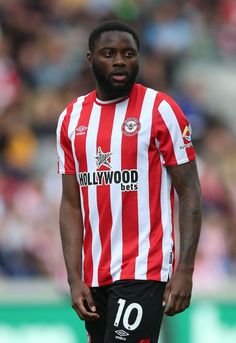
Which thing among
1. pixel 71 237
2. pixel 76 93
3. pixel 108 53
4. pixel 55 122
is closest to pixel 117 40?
pixel 108 53

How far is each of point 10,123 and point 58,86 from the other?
0.76 metres

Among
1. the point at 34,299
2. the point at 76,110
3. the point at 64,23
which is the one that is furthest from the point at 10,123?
the point at 76,110

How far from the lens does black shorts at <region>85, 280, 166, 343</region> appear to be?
4660 mm

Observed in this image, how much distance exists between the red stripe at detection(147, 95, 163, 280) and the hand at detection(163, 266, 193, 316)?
13 cm

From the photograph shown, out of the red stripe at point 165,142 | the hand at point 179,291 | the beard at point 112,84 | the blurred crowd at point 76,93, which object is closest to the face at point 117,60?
the beard at point 112,84

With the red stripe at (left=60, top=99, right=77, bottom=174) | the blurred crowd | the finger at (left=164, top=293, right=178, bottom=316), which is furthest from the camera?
the blurred crowd

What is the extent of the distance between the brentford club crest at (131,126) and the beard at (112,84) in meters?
0.14

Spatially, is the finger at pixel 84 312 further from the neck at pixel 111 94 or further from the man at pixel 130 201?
the neck at pixel 111 94

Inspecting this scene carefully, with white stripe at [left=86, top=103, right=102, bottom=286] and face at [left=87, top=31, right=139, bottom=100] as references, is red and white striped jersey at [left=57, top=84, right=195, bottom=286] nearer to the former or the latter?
white stripe at [left=86, top=103, right=102, bottom=286]

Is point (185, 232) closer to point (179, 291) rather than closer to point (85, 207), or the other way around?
point (179, 291)

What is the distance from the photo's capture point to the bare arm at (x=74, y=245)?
4.82 metres

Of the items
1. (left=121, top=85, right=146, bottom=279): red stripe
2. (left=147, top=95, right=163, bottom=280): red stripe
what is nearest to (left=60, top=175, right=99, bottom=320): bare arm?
(left=121, top=85, right=146, bottom=279): red stripe

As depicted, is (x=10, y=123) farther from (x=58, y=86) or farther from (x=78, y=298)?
(x=78, y=298)

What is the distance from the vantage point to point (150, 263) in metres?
4.71
